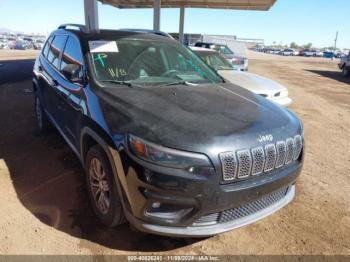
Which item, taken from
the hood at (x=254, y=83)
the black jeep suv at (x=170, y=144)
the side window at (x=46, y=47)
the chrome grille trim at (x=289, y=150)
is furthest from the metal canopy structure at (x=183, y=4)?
the chrome grille trim at (x=289, y=150)

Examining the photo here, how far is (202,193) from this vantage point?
7.25ft

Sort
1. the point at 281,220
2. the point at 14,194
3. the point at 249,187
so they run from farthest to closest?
the point at 14,194
the point at 281,220
the point at 249,187

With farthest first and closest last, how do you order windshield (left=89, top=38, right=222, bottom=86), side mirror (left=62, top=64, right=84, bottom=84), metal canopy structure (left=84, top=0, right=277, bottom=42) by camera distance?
1. metal canopy structure (left=84, top=0, right=277, bottom=42)
2. windshield (left=89, top=38, right=222, bottom=86)
3. side mirror (left=62, top=64, right=84, bottom=84)

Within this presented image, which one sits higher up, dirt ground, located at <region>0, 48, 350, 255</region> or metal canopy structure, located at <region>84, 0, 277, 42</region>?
metal canopy structure, located at <region>84, 0, 277, 42</region>

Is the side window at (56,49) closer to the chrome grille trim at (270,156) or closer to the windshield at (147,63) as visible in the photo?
the windshield at (147,63)

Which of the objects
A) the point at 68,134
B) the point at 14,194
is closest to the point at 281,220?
the point at 68,134

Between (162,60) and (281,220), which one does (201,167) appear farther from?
(162,60)

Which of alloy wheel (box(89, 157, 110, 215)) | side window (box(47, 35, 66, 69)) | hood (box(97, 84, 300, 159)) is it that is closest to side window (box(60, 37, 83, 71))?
side window (box(47, 35, 66, 69))

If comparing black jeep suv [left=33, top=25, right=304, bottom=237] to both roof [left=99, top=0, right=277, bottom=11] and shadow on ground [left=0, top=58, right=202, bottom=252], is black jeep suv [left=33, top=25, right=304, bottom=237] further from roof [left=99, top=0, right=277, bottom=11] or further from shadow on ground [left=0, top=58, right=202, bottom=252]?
roof [left=99, top=0, right=277, bottom=11]

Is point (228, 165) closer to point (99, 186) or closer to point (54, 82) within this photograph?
point (99, 186)

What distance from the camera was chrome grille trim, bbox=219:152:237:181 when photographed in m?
2.23

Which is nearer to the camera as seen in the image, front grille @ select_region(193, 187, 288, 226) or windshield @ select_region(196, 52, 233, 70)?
front grille @ select_region(193, 187, 288, 226)

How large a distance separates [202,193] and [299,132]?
1.26 meters

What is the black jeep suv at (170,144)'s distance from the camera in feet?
7.24
